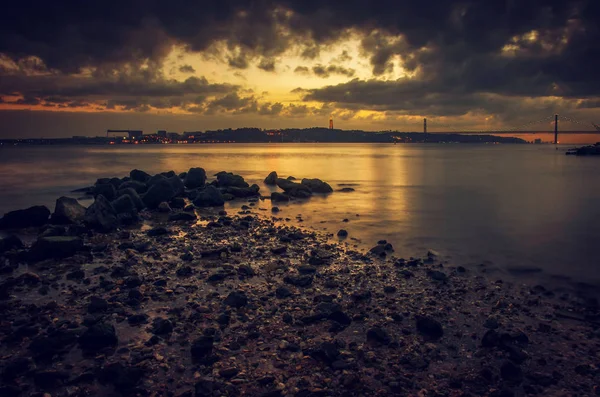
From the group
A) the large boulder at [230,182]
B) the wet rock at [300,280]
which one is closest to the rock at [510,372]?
the wet rock at [300,280]

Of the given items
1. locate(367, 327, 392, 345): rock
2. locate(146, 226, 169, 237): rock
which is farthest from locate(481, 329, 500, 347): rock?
locate(146, 226, 169, 237): rock

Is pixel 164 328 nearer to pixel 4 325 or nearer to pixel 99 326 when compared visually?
pixel 99 326

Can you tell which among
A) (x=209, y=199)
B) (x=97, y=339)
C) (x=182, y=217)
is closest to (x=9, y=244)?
(x=182, y=217)

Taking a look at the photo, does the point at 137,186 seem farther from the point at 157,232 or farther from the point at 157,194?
the point at 157,232

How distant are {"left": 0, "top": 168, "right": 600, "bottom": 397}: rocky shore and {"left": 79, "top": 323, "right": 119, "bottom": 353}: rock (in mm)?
15

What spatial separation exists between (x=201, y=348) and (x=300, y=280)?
3.11 m

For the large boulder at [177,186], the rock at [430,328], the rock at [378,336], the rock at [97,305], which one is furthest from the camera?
the large boulder at [177,186]

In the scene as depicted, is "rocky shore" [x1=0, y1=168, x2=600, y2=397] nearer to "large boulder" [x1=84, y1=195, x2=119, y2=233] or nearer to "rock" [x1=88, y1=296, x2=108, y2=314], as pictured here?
"rock" [x1=88, y1=296, x2=108, y2=314]

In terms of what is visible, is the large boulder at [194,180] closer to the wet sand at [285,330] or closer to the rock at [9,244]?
the rock at [9,244]

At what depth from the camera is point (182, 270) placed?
909 centimetres

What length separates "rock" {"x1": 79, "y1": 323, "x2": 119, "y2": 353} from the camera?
590cm

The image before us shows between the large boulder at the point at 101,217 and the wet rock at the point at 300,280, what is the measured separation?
27.0 ft

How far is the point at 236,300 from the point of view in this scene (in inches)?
288

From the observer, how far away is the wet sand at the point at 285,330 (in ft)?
16.8
